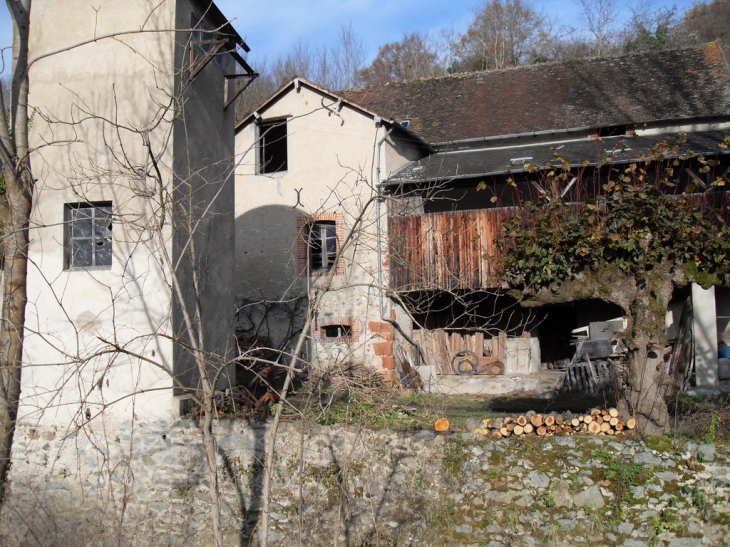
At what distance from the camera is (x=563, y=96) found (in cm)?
1590

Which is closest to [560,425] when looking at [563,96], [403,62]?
[563,96]

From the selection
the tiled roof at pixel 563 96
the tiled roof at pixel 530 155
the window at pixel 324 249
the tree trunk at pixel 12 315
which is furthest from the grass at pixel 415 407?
the tiled roof at pixel 563 96

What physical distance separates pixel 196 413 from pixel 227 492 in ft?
3.42

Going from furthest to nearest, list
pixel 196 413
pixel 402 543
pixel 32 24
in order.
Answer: pixel 32 24
pixel 196 413
pixel 402 543

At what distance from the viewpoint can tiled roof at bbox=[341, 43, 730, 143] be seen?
14.4 meters

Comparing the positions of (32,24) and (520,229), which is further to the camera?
(32,24)

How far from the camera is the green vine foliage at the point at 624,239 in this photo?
22.0ft

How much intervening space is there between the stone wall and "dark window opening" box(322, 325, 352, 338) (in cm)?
662

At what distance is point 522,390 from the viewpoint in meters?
13.6

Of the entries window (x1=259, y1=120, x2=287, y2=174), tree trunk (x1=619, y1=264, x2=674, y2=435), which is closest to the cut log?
tree trunk (x1=619, y1=264, x2=674, y2=435)

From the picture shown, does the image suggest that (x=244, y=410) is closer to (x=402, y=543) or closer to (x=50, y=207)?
(x=402, y=543)

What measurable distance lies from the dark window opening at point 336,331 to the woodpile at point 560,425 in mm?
7234

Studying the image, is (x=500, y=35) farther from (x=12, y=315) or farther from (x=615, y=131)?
(x=12, y=315)

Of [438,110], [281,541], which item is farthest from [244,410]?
[438,110]
